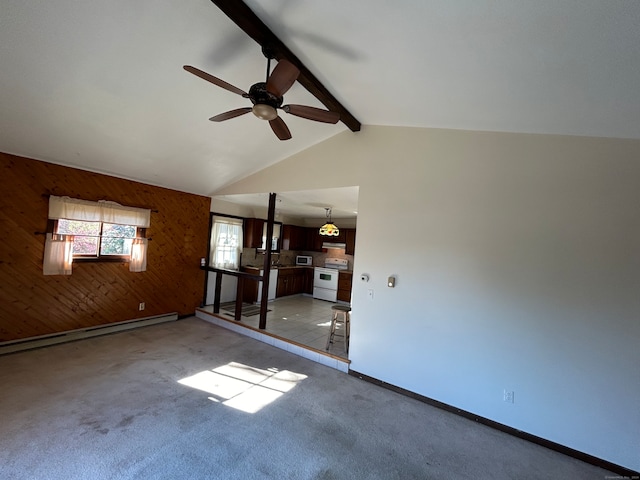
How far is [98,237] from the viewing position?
14.0 ft

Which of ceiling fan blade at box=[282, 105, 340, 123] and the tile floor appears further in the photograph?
the tile floor

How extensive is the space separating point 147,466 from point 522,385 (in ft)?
10.8

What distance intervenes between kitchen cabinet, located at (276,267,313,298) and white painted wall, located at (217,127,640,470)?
4198 millimetres

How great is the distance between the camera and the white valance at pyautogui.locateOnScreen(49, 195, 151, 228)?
373cm

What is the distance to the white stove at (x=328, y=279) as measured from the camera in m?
7.43

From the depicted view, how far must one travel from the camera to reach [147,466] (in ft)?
6.30

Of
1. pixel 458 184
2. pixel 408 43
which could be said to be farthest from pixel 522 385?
pixel 408 43

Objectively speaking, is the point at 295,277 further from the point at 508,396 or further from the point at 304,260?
the point at 508,396

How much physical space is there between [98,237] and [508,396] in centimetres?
589

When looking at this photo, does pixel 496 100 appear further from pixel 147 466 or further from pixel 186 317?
pixel 186 317

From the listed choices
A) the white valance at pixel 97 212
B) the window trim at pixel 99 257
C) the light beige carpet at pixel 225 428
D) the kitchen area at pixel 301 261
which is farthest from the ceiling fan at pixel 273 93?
the kitchen area at pixel 301 261

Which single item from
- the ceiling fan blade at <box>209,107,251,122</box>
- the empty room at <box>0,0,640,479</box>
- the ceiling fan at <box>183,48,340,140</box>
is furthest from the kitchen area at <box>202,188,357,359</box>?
the ceiling fan at <box>183,48,340,140</box>

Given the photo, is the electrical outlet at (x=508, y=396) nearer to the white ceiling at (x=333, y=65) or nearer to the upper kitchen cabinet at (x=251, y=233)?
the white ceiling at (x=333, y=65)

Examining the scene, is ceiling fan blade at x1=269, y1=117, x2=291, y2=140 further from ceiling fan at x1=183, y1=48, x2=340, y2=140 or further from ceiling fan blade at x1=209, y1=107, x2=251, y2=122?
ceiling fan blade at x1=209, y1=107, x2=251, y2=122
